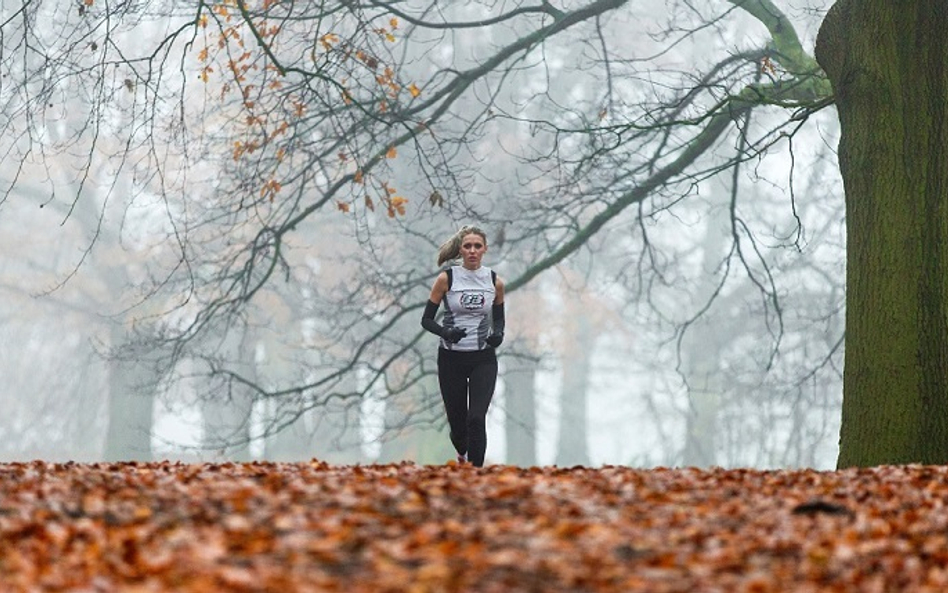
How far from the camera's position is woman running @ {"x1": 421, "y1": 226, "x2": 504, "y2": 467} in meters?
9.35

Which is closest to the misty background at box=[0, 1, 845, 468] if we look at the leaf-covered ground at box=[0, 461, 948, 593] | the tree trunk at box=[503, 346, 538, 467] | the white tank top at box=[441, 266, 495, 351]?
the tree trunk at box=[503, 346, 538, 467]

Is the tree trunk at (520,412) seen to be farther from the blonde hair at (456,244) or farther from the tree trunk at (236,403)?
the blonde hair at (456,244)

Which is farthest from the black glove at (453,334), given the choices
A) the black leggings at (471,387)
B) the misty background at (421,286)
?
the misty background at (421,286)

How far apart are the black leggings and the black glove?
11 centimetres

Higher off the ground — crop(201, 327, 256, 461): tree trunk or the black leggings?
crop(201, 327, 256, 461): tree trunk

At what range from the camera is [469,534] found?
18.1ft

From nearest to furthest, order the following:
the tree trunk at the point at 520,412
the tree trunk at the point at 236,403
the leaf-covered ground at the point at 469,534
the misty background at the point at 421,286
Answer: the leaf-covered ground at the point at 469,534 < the tree trunk at the point at 236,403 < the misty background at the point at 421,286 < the tree trunk at the point at 520,412

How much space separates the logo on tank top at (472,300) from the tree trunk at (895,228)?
2.45 m

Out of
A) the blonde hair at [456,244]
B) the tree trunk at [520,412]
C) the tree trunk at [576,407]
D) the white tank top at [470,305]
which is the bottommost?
the white tank top at [470,305]

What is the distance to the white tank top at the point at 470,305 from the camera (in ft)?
30.7

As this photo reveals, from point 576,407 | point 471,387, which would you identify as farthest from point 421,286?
point 471,387

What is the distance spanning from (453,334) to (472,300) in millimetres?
248

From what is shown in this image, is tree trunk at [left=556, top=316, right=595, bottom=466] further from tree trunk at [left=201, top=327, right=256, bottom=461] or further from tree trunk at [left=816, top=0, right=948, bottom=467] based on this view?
tree trunk at [left=816, top=0, right=948, bottom=467]

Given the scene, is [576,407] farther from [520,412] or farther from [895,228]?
[895,228]
